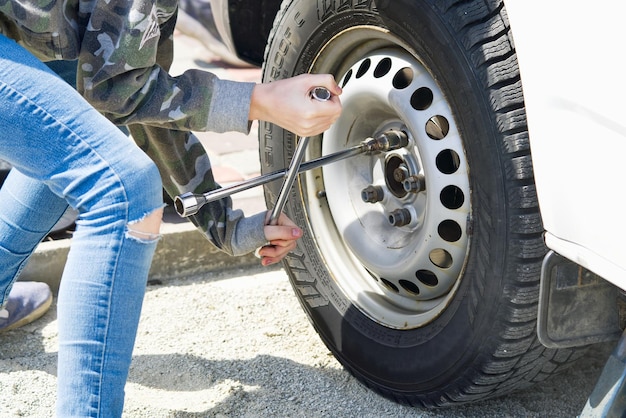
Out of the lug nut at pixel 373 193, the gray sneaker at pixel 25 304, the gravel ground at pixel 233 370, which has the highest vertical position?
the lug nut at pixel 373 193

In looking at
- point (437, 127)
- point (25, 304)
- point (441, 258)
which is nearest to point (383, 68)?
point (437, 127)

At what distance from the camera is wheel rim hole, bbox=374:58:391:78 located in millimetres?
2117

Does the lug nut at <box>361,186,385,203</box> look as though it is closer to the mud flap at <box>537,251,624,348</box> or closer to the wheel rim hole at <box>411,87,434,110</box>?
the wheel rim hole at <box>411,87,434,110</box>

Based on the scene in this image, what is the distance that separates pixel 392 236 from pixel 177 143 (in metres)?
0.58

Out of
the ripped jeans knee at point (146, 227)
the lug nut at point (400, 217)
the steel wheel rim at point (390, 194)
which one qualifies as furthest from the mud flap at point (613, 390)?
the ripped jeans knee at point (146, 227)

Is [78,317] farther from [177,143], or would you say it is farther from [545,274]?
[545,274]

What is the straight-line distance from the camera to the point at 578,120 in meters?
1.48

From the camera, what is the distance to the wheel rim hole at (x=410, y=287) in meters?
2.19

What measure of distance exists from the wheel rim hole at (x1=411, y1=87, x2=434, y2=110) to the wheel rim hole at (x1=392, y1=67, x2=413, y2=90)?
43 millimetres

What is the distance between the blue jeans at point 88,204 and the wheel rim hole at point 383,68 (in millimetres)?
705

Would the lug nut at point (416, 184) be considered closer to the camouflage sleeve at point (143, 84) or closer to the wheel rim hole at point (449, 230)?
the wheel rim hole at point (449, 230)

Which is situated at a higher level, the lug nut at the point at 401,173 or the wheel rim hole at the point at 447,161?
the wheel rim hole at the point at 447,161

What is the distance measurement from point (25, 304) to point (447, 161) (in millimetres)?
1402

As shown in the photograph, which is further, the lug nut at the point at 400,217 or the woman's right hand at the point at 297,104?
the lug nut at the point at 400,217
